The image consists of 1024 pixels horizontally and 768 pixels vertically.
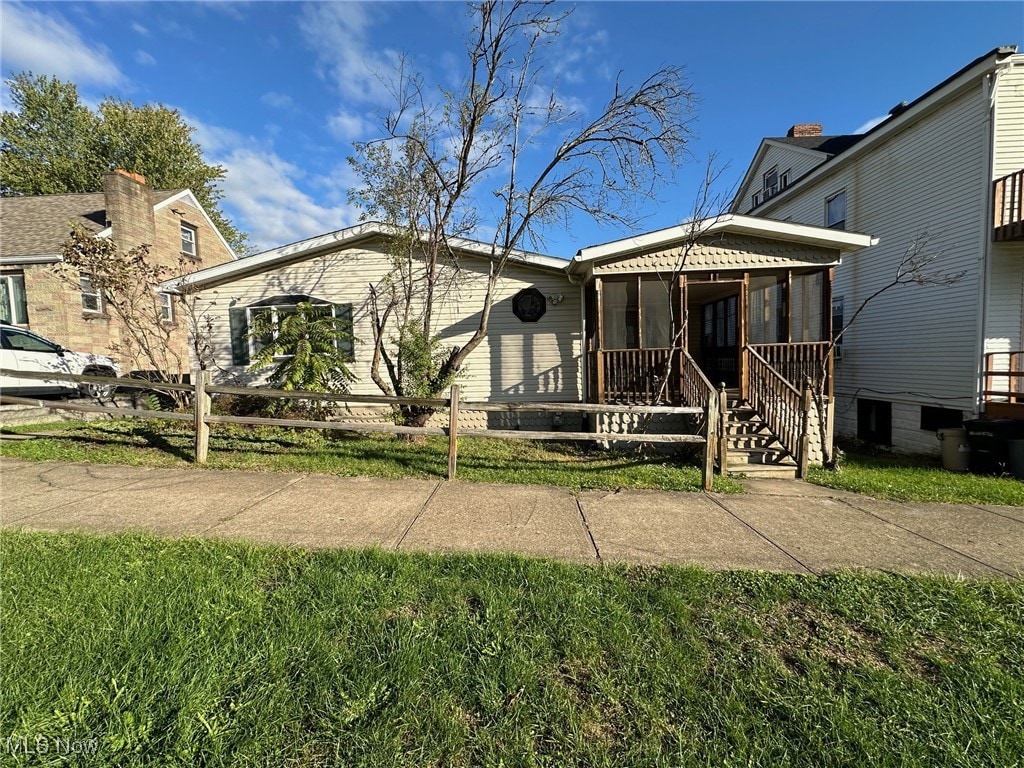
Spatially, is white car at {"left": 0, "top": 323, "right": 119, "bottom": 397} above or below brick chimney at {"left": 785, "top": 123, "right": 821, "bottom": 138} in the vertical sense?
below

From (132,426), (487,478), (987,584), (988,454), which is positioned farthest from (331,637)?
(988,454)

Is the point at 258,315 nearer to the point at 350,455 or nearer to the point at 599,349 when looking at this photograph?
the point at 350,455

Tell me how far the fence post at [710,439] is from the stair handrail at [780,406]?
180cm

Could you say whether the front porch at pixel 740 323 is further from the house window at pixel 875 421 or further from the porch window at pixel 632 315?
the house window at pixel 875 421

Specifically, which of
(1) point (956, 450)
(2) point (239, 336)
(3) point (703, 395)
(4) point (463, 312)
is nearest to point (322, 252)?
(2) point (239, 336)

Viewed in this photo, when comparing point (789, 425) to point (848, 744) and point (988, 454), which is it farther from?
point (848, 744)

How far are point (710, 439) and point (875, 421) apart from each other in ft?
31.1

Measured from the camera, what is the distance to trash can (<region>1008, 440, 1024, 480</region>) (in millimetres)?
6902

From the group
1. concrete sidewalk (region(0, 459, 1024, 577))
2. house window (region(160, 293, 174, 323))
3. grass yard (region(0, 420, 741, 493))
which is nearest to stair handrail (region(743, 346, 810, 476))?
concrete sidewalk (region(0, 459, 1024, 577))

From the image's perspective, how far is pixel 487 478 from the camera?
18.9 ft

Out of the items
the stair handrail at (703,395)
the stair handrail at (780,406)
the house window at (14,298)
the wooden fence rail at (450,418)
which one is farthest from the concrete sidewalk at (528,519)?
the house window at (14,298)

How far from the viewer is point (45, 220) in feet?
46.9

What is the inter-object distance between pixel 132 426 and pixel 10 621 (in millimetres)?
6613

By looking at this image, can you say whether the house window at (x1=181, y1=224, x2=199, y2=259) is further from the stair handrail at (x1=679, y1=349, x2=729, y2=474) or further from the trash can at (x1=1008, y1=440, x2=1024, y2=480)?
the trash can at (x1=1008, y1=440, x2=1024, y2=480)
